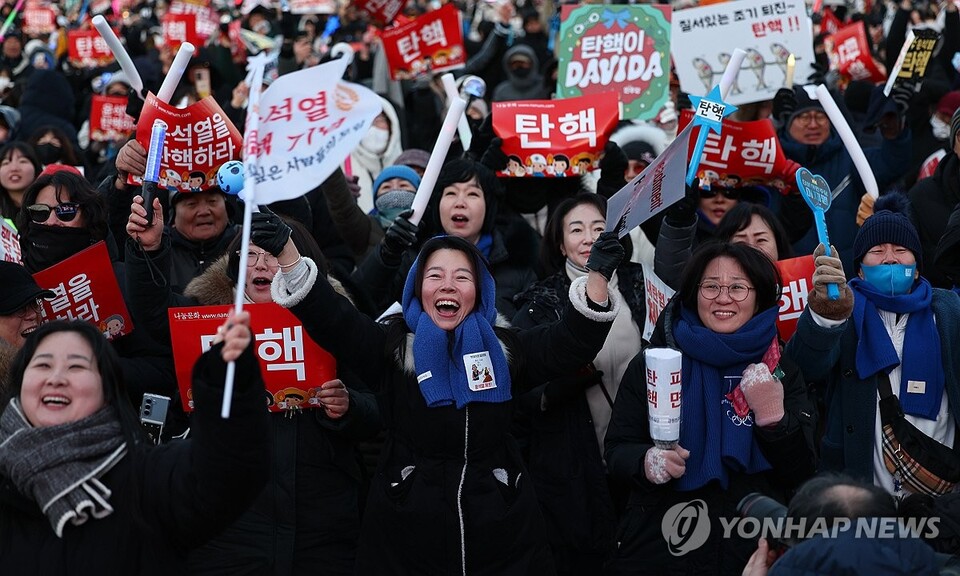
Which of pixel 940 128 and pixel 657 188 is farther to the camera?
pixel 940 128

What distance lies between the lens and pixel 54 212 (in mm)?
5387

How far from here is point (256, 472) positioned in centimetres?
310

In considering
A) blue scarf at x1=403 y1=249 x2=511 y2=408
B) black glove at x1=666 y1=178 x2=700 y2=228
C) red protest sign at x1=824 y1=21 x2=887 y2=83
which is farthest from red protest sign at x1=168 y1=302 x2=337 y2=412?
red protest sign at x1=824 y1=21 x2=887 y2=83

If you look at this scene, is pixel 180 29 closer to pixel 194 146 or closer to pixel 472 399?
pixel 194 146

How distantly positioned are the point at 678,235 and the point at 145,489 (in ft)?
9.45

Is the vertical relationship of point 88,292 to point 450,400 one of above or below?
above

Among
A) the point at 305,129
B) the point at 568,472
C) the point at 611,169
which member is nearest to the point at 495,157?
the point at 611,169

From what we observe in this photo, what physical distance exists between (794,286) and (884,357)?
770 mm

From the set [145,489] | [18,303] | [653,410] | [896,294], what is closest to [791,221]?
[896,294]

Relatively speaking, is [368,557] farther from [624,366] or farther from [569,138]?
[569,138]

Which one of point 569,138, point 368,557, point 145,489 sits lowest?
point 368,557

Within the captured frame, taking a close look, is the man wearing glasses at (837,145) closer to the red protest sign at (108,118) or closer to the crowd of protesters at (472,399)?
the crowd of protesters at (472,399)

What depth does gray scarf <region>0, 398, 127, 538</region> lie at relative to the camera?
306 centimetres

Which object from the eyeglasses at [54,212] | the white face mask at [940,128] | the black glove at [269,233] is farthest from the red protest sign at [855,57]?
the black glove at [269,233]
